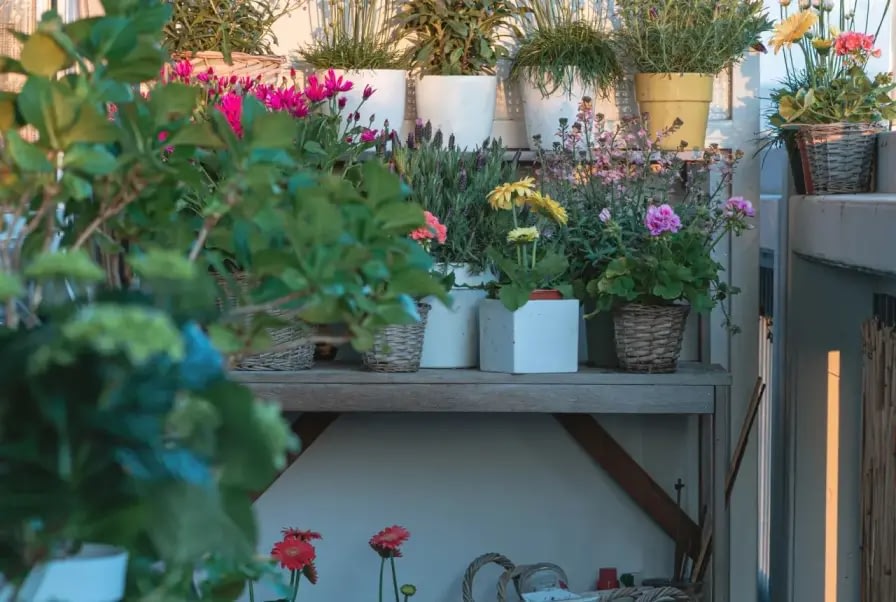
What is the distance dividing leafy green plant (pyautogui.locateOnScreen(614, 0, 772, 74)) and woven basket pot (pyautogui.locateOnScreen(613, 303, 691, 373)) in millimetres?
625

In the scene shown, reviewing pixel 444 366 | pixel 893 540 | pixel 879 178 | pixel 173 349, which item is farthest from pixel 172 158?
pixel 879 178

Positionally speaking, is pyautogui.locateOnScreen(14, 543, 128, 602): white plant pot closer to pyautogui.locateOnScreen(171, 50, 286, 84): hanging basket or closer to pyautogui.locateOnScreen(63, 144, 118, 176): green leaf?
pyautogui.locateOnScreen(63, 144, 118, 176): green leaf

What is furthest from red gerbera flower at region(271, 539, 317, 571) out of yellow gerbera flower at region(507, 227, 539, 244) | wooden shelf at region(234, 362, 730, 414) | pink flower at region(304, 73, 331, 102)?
pink flower at region(304, 73, 331, 102)

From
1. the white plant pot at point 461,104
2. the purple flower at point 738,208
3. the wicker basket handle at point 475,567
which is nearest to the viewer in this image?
the purple flower at point 738,208

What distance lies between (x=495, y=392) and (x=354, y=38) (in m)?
0.99

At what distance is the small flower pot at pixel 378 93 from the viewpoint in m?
2.83

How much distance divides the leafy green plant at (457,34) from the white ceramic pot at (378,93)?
0.30ft

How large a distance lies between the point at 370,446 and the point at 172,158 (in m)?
2.52

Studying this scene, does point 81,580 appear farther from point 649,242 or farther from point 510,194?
point 649,242

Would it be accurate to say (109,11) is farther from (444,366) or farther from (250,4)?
(250,4)

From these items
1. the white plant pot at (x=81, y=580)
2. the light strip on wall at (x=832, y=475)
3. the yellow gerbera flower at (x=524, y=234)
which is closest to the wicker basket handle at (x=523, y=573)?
the light strip on wall at (x=832, y=475)

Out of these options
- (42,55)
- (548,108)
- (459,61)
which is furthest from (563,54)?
(42,55)

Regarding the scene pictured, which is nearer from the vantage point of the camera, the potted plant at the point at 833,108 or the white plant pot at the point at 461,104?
the potted plant at the point at 833,108

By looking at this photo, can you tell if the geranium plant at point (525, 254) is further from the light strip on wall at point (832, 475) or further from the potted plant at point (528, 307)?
the light strip on wall at point (832, 475)
